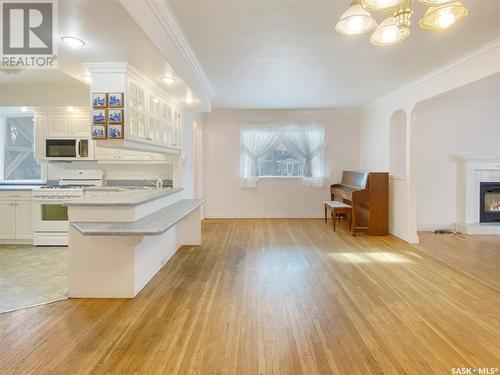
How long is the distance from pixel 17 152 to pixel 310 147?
231 inches

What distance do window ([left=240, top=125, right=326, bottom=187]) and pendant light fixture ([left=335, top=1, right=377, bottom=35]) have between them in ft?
16.1

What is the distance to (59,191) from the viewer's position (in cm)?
445

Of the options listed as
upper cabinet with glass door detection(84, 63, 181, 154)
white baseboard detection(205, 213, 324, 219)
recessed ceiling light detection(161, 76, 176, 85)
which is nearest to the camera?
upper cabinet with glass door detection(84, 63, 181, 154)

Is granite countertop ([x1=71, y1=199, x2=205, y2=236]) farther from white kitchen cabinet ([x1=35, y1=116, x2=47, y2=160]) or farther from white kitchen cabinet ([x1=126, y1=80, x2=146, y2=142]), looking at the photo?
white kitchen cabinet ([x1=35, y1=116, x2=47, y2=160])

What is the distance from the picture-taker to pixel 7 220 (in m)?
4.55

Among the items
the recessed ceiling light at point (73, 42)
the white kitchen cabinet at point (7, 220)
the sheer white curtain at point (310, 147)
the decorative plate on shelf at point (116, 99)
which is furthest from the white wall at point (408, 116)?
the white kitchen cabinet at point (7, 220)

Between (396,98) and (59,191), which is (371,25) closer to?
(396,98)

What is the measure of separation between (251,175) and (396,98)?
10.9 ft

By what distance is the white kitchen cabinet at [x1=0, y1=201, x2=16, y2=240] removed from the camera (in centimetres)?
452

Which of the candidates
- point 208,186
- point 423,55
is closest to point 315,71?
point 423,55

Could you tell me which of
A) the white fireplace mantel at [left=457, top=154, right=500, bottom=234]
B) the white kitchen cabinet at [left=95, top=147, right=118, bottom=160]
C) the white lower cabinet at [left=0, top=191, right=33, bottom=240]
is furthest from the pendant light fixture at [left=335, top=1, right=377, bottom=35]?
the white lower cabinet at [left=0, top=191, right=33, bottom=240]

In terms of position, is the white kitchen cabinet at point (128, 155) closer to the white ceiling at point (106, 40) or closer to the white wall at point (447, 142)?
the white ceiling at point (106, 40)

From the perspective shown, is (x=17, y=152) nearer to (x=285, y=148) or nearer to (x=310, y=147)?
(x=285, y=148)

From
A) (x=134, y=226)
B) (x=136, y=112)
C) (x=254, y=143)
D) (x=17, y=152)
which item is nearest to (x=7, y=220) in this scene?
(x=17, y=152)
